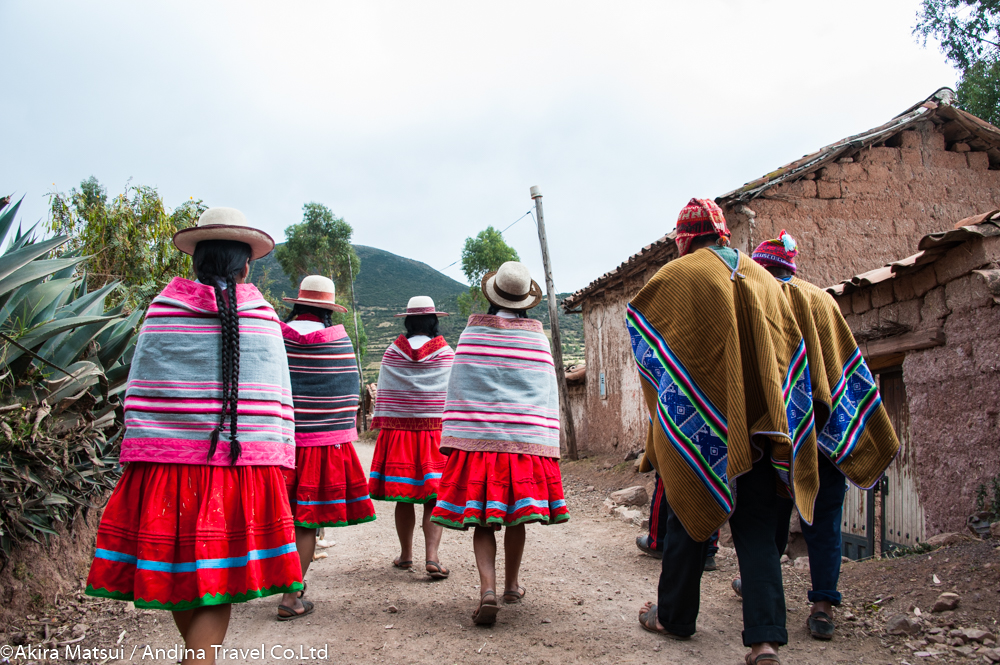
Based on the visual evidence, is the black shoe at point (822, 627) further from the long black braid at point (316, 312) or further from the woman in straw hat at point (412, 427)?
the long black braid at point (316, 312)

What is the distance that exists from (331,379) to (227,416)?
1.71 metres

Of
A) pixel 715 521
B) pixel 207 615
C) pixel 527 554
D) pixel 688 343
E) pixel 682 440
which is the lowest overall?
pixel 527 554

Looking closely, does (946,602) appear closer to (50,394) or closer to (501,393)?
(501,393)

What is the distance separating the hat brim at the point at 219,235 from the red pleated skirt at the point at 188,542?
3.09 feet

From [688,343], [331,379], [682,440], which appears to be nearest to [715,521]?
[682,440]

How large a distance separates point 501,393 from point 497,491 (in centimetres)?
58

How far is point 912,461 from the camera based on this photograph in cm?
535

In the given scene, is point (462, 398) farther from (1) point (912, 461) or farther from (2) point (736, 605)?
(1) point (912, 461)

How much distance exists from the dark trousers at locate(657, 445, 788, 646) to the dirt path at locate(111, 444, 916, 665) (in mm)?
288

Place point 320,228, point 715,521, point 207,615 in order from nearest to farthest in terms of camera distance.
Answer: point 207,615
point 715,521
point 320,228

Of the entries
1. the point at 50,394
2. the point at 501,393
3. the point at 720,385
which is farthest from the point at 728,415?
the point at 50,394

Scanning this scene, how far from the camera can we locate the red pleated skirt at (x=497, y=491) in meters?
3.54

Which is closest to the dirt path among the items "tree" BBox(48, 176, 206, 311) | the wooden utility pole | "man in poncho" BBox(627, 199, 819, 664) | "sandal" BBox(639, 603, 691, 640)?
"sandal" BBox(639, 603, 691, 640)

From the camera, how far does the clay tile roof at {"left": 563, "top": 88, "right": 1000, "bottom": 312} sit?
7.94 metres
